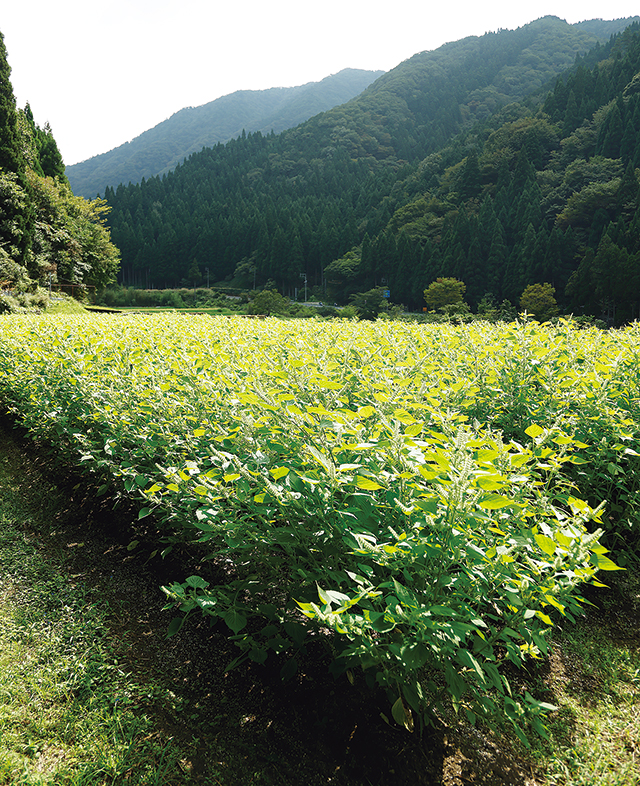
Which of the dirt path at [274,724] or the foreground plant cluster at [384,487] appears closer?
the foreground plant cluster at [384,487]

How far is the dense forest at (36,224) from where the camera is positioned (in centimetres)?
2206

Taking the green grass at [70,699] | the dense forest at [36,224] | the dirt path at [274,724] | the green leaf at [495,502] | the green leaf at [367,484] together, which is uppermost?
the dense forest at [36,224]

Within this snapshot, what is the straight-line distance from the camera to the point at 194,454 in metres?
2.37

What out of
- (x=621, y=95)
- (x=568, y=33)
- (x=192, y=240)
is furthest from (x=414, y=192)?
(x=568, y=33)

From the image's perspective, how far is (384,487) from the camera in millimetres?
1451

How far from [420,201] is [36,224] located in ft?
168

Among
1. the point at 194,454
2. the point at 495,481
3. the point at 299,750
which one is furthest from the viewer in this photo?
the point at 194,454

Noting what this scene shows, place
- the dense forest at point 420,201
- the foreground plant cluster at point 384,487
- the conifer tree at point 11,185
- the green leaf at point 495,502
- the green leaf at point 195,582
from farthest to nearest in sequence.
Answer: the dense forest at point 420,201, the conifer tree at point 11,185, the green leaf at point 195,582, the foreground plant cluster at point 384,487, the green leaf at point 495,502

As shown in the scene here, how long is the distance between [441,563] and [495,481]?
29 centimetres

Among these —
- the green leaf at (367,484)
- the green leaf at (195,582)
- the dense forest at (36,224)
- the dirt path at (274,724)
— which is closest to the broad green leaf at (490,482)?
the green leaf at (367,484)

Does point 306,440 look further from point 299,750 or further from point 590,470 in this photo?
point 590,470

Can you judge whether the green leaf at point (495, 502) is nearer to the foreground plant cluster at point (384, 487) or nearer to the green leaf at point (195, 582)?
the foreground plant cluster at point (384, 487)

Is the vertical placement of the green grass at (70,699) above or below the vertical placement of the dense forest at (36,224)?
below

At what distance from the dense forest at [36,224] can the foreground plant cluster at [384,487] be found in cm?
2133
